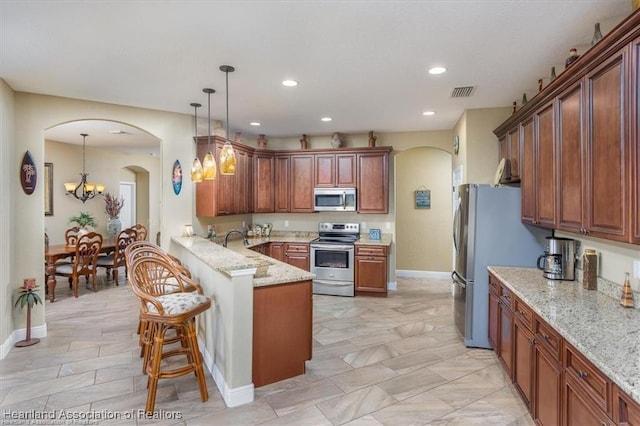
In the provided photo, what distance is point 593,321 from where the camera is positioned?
1.91 m

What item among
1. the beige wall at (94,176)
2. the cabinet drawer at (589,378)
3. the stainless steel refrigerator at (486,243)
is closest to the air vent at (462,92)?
the stainless steel refrigerator at (486,243)

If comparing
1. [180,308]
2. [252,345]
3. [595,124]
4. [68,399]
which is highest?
[595,124]

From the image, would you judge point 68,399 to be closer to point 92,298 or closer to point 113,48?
point 113,48

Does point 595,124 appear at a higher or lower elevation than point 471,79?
lower

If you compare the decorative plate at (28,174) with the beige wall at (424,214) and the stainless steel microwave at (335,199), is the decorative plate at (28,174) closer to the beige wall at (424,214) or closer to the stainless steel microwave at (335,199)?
the stainless steel microwave at (335,199)

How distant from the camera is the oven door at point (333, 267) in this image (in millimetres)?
5613

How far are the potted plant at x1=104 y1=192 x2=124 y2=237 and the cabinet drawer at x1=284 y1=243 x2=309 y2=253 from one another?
488 centimetres

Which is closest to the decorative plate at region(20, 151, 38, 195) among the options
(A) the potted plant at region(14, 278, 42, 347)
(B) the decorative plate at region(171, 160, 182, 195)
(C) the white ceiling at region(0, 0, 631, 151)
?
(C) the white ceiling at region(0, 0, 631, 151)

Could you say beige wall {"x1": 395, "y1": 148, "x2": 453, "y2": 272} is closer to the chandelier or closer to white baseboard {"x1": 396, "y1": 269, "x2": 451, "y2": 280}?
white baseboard {"x1": 396, "y1": 269, "x2": 451, "y2": 280}

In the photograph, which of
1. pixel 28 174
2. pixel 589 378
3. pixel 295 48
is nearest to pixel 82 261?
pixel 28 174

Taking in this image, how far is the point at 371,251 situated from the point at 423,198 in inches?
84.2

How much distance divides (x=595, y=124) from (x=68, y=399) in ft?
13.2

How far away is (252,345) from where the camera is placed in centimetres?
277

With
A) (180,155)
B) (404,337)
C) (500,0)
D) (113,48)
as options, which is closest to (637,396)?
(500,0)
